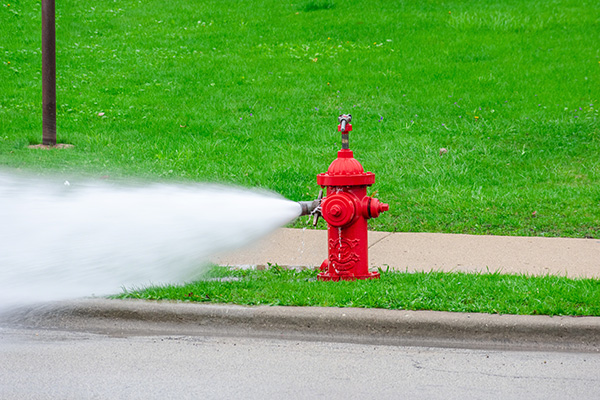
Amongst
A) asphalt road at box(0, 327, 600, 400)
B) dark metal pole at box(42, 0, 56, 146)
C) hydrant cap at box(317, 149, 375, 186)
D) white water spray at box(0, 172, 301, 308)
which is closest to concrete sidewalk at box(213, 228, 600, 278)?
white water spray at box(0, 172, 301, 308)

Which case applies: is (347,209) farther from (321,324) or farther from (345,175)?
(321,324)

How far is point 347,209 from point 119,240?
5.80ft

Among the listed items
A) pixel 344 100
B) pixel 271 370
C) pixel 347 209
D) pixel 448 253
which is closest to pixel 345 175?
pixel 347 209

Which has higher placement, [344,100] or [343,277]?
[344,100]

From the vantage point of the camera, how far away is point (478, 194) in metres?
Result: 7.24

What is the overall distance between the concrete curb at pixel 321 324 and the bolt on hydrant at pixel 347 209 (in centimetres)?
57

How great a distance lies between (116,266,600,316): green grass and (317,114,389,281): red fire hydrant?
0.49ft

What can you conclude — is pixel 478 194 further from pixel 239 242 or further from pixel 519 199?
pixel 239 242

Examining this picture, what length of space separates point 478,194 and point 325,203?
3.10 m

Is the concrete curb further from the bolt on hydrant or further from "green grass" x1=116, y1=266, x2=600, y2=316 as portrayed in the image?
the bolt on hydrant

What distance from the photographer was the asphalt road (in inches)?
136

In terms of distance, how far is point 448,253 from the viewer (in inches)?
226

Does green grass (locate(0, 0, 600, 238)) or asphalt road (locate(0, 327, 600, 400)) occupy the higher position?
green grass (locate(0, 0, 600, 238))

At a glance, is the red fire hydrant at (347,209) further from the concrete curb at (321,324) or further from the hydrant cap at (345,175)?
the concrete curb at (321,324)
